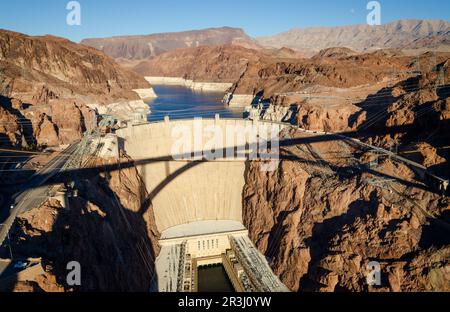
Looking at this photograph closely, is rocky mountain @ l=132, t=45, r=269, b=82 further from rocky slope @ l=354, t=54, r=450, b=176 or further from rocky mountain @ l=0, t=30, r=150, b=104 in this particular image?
rocky slope @ l=354, t=54, r=450, b=176

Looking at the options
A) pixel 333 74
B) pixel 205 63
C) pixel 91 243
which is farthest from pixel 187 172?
pixel 205 63

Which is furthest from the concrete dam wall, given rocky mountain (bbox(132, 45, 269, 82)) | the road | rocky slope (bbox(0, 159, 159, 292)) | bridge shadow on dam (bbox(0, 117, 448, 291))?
rocky mountain (bbox(132, 45, 269, 82))

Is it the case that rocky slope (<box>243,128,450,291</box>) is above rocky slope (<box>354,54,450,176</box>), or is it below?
below

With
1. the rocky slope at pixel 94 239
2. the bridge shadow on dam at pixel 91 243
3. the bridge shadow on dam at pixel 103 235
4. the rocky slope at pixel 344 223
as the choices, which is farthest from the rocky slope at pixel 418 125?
the bridge shadow on dam at pixel 91 243

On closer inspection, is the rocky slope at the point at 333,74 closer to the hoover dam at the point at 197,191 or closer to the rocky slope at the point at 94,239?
the hoover dam at the point at 197,191

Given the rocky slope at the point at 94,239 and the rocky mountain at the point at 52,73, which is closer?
the rocky slope at the point at 94,239
